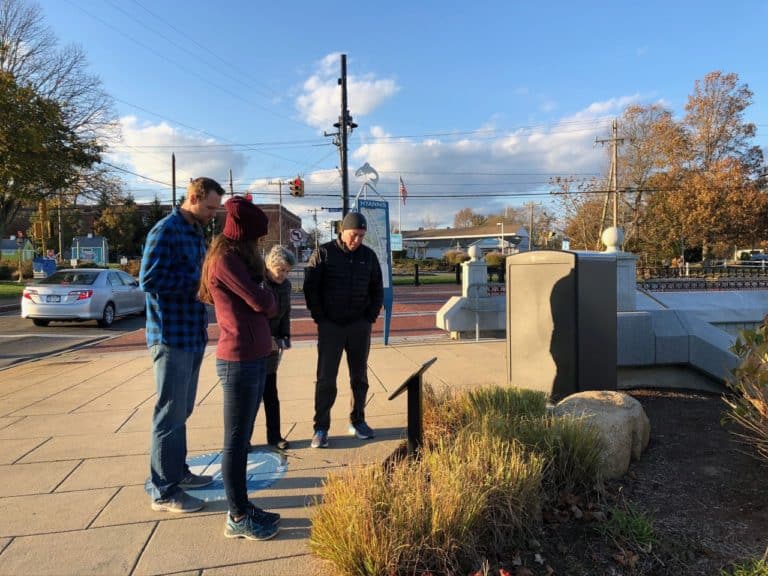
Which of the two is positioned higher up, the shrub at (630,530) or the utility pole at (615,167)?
the utility pole at (615,167)

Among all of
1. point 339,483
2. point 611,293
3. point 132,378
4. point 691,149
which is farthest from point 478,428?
point 691,149

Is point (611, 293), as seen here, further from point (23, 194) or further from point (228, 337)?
point (23, 194)

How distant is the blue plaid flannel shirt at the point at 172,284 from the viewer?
303cm

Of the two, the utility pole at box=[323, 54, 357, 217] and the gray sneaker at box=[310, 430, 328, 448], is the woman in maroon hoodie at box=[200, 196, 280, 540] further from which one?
the utility pole at box=[323, 54, 357, 217]

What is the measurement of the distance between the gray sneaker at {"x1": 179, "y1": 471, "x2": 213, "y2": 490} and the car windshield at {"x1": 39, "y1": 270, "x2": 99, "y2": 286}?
11.3m

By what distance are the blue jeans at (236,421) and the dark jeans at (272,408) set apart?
4.47 feet

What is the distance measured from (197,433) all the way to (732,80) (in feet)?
143

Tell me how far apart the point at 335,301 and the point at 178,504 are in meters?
1.83

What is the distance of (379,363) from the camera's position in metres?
7.85

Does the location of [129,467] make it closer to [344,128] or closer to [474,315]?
[474,315]

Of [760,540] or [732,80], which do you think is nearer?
[760,540]

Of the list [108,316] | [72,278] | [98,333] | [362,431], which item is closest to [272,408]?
[362,431]

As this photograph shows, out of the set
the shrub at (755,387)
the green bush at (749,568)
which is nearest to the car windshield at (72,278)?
the shrub at (755,387)

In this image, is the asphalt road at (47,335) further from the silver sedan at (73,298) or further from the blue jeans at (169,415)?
the blue jeans at (169,415)
